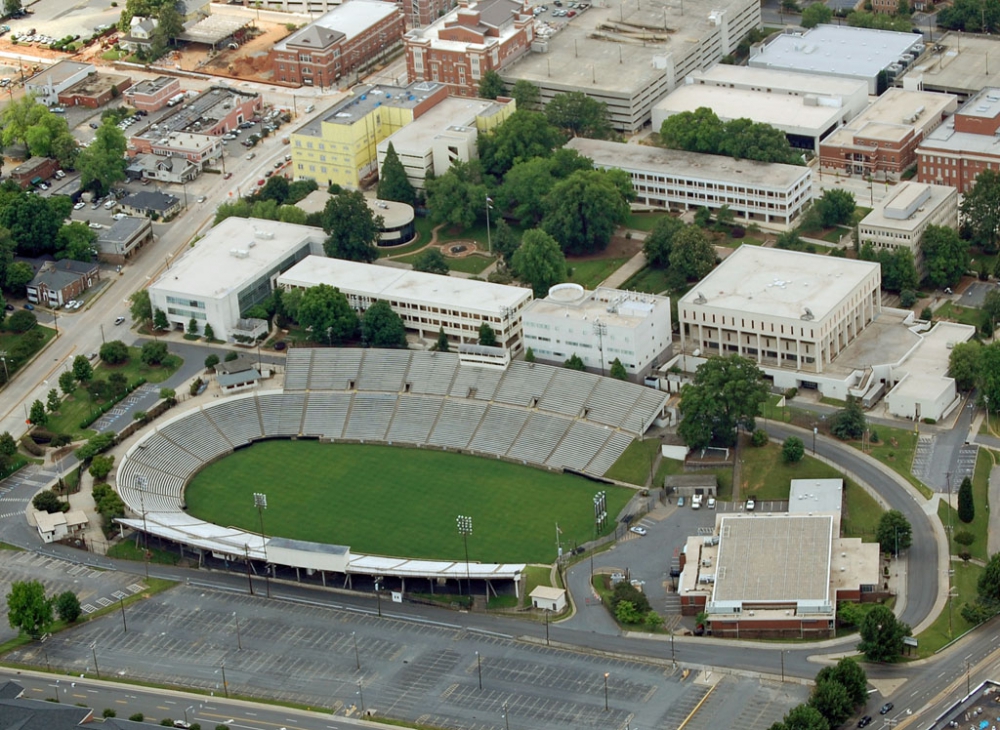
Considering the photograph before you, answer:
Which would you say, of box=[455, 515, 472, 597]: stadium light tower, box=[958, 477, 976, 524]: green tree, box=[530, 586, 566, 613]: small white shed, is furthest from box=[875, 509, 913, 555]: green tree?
box=[455, 515, 472, 597]: stadium light tower

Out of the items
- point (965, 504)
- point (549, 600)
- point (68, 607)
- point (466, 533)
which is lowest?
point (466, 533)

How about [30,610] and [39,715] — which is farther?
[30,610]

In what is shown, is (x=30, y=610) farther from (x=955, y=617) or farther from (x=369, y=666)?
(x=955, y=617)

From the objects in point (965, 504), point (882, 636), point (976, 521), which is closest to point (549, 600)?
point (882, 636)

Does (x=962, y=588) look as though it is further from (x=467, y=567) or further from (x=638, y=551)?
(x=467, y=567)

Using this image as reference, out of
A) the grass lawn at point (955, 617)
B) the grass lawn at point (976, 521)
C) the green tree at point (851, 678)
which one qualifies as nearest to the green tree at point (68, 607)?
the green tree at point (851, 678)

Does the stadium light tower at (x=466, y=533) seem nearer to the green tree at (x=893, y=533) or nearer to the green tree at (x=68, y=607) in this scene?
the green tree at (x=68, y=607)
